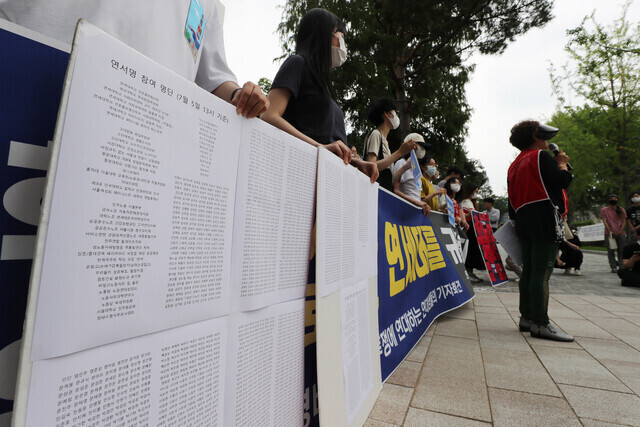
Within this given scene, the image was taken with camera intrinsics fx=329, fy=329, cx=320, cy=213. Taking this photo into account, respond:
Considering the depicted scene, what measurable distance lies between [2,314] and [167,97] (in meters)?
0.53

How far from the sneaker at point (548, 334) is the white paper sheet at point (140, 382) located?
3131 mm

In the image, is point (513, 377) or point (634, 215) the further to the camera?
point (634, 215)

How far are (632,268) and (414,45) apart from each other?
8364 millimetres

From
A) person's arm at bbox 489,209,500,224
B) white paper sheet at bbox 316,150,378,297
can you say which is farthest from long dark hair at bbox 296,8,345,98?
person's arm at bbox 489,209,500,224

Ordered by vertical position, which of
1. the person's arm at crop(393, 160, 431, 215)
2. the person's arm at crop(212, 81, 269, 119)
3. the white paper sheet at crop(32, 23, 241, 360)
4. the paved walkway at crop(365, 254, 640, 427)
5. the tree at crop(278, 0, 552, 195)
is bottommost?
the paved walkway at crop(365, 254, 640, 427)

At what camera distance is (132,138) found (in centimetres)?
66

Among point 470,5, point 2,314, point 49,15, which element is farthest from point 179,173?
point 470,5

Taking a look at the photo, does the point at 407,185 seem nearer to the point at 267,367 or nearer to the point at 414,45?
the point at 267,367

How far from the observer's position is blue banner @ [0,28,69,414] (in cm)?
62

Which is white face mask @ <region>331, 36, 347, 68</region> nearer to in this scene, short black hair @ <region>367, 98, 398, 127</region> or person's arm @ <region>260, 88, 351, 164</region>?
person's arm @ <region>260, 88, 351, 164</region>

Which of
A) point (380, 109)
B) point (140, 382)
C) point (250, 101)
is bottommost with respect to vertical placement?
point (140, 382)

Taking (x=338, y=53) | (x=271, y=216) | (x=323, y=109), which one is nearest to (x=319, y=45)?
(x=338, y=53)

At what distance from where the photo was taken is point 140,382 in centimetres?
67

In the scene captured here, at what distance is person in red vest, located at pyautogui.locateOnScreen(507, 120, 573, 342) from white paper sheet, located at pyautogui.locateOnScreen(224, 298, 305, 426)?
2.67 meters
